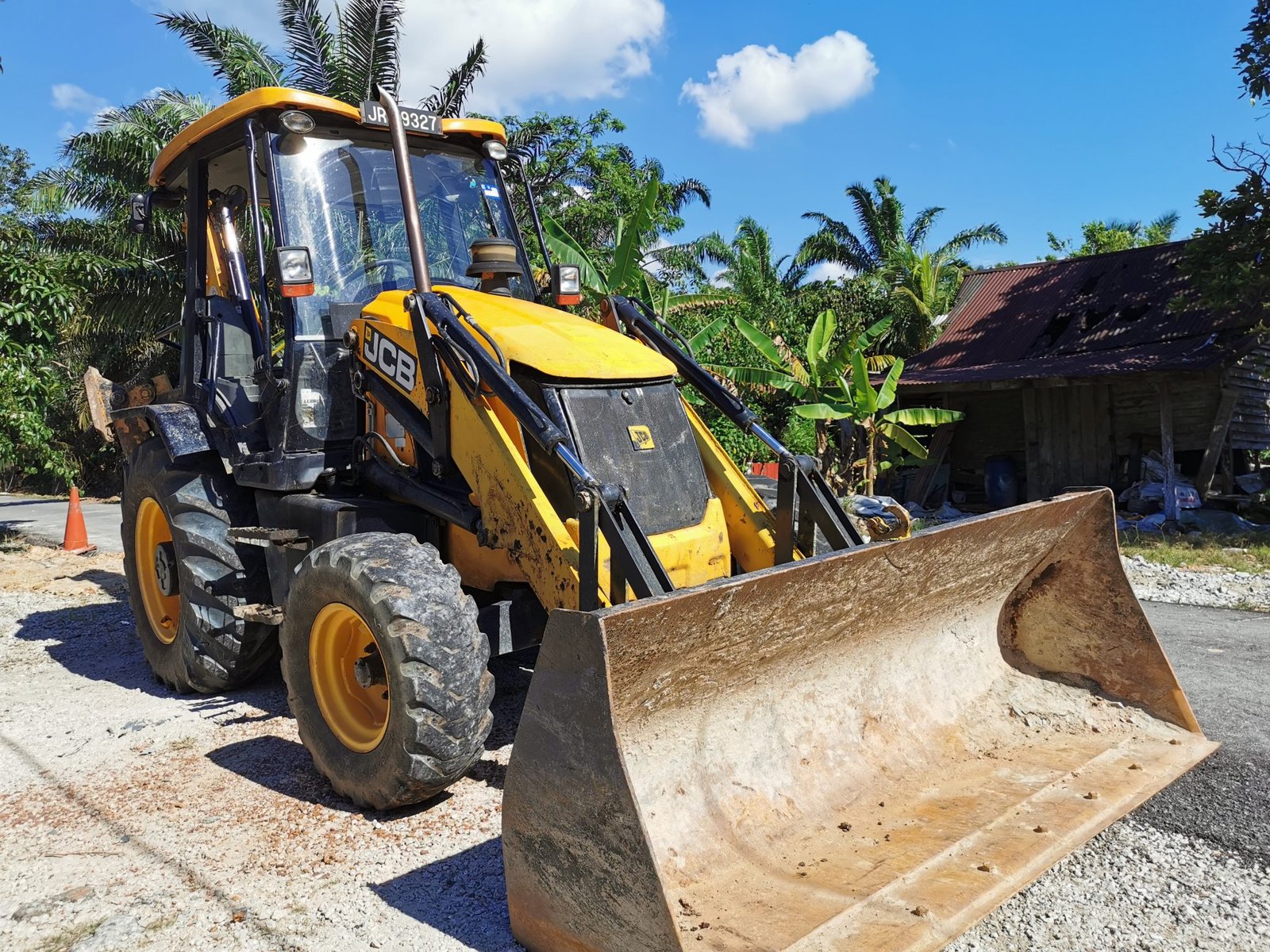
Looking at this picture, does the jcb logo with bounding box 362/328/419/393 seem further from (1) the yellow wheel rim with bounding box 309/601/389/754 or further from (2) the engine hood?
(1) the yellow wheel rim with bounding box 309/601/389/754

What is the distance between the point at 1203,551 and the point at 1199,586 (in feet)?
8.70

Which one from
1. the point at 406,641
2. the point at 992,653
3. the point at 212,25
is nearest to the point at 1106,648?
the point at 992,653

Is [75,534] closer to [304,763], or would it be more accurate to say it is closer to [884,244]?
[304,763]

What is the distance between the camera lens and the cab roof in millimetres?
4977

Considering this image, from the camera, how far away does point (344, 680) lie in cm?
421

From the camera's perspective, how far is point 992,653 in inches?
174

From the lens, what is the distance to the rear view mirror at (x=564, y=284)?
18.6ft

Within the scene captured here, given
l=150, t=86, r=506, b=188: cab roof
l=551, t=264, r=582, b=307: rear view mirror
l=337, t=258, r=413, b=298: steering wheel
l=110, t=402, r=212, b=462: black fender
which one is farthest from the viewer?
l=551, t=264, r=582, b=307: rear view mirror

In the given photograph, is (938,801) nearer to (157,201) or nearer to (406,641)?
(406,641)

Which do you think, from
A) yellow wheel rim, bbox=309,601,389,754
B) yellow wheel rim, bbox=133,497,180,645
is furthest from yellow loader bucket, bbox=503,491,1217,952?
yellow wheel rim, bbox=133,497,180,645

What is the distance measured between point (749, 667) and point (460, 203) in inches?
133

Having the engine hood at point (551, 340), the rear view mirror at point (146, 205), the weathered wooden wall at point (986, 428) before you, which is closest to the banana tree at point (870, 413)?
the weathered wooden wall at point (986, 428)

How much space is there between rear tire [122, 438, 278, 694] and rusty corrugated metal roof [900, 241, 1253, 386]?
42.1 ft

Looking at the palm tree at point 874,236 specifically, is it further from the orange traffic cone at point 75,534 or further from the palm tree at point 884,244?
the orange traffic cone at point 75,534
